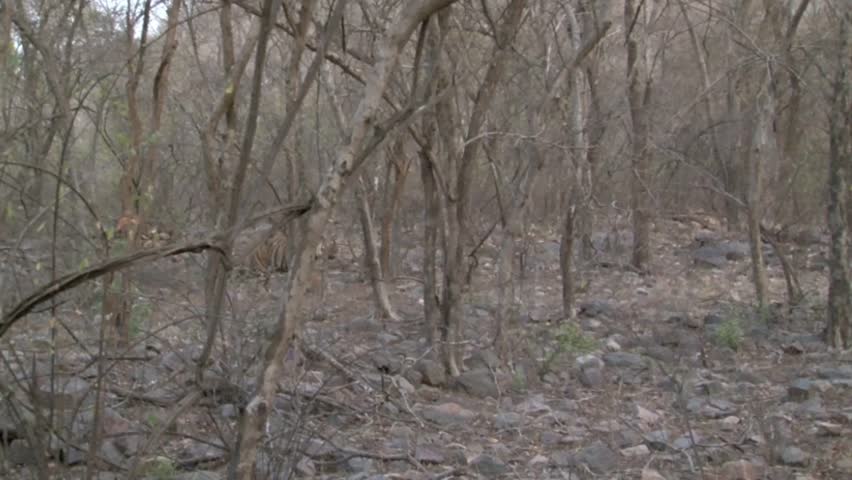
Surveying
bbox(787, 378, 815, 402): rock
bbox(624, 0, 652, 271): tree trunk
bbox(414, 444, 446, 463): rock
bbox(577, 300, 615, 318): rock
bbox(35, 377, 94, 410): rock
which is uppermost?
bbox(624, 0, 652, 271): tree trunk

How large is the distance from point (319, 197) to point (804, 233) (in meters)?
12.4

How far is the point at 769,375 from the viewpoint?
8.16 metres

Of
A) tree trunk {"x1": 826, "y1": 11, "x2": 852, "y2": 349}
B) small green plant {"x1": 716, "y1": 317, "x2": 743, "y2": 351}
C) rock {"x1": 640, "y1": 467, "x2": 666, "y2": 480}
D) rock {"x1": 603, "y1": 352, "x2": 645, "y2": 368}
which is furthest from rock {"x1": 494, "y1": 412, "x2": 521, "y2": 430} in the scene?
tree trunk {"x1": 826, "y1": 11, "x2": 852, "y2": 349}

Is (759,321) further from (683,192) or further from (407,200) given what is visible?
(683,192)

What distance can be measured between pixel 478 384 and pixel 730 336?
2698mm

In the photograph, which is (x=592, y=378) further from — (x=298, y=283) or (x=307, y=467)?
(x=298, y=283)

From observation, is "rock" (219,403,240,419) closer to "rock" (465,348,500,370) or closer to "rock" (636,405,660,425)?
"rock" (636,405,660,425)

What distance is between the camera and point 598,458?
5.60 meters

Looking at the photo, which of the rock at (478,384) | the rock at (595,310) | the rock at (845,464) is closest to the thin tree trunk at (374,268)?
the rock at (595,310)

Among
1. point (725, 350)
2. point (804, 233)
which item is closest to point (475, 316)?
point (725, 350)

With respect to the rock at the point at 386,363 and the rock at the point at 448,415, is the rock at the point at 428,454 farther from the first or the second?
the rock at the point at 386,363

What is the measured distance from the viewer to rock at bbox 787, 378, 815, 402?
23.2ft

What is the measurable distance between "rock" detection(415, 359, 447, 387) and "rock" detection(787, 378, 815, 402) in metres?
2.36

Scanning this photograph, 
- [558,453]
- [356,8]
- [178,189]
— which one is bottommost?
[558,453]
